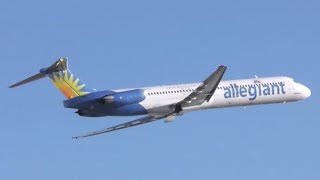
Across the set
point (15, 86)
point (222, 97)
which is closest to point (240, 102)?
point (222, 97)

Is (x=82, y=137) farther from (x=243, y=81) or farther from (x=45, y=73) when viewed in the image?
(x=243, y=81)

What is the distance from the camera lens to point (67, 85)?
68250 millimetres

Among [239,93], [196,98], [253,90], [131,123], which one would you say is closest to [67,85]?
[131,123]

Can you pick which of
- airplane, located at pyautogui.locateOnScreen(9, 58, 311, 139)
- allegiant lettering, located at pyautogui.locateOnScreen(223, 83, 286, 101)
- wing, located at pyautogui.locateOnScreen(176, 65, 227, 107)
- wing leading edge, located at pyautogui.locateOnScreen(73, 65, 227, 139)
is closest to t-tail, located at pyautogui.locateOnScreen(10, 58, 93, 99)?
airplane, located at pyautogui.locateOnScreen(9, 58, 311, 139)

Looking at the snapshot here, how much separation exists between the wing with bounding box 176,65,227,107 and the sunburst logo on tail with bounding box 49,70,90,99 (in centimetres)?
864

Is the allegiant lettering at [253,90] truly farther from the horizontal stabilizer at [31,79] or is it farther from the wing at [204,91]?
the horizontal stabilizer at [31,79]

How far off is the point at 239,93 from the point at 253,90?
1.63m

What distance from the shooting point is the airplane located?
66312 mm

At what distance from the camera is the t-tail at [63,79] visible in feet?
222

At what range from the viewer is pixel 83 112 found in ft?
221

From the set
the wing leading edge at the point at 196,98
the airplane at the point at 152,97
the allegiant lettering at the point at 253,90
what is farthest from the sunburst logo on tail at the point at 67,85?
the allegiant lettering at the point at 253,90

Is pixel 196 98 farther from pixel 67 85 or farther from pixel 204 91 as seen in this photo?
pixel 67 85

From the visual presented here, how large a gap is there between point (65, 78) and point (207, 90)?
40.5ft

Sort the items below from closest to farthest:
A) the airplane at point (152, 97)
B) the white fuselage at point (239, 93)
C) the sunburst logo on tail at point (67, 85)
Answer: the airplane at point (152, 97), the sunburst logo on tail at point (67, 85), the white fuselage at point (239, 93)
